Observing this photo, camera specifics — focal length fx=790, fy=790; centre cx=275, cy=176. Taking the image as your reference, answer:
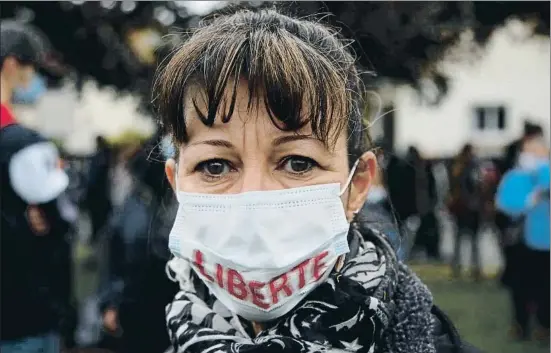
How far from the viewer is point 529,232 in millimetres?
7117

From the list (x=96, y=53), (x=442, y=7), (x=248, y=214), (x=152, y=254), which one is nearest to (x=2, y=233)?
(x=152, y=254)

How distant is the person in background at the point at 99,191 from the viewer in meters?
11.5

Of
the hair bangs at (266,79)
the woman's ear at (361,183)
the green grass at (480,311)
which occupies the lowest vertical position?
the green grass at (480,311)

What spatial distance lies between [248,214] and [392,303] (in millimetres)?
407

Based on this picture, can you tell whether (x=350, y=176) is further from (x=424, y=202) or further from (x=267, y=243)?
(x=424, y=202)

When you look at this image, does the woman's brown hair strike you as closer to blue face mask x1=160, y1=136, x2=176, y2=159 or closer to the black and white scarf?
blue face mask x1=160, y1=136, x2=176, y2=159

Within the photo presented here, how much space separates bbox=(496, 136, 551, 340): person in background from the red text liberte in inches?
213

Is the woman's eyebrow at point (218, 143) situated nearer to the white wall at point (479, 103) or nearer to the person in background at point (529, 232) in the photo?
the person in background at point (529, 232)

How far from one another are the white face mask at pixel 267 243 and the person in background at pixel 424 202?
7.20 m

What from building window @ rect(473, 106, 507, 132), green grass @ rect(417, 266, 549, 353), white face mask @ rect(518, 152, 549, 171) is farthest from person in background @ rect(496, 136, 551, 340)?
building window @ rect(473, 106, 507, 132)

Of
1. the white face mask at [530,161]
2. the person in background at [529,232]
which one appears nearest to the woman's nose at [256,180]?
the person in background at [529,232]

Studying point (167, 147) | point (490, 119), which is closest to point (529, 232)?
point (167, 147)

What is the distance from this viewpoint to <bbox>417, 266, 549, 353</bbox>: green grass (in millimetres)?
7438

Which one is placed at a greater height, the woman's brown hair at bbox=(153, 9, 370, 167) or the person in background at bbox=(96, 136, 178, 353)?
the woman's brown hair at bbox=(153, 9, 370, 167)
